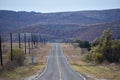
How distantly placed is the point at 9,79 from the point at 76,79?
8.36 m

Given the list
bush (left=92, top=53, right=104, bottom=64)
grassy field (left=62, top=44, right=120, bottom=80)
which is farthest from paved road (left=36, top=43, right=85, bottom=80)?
bush (left=92, top=53, right=104, bottom=64)

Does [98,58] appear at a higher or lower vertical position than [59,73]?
higher

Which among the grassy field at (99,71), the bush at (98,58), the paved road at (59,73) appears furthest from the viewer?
the bush at (98,58)

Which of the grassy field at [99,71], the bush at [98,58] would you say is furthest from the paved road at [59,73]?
the bush at [98,58]

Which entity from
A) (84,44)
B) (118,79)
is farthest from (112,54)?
(84,44)

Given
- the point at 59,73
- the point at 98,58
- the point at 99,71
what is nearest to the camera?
the point at 59,73

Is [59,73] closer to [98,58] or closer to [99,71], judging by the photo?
[99,71]

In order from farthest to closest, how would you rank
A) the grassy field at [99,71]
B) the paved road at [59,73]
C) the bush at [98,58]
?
1. the bush at [98,58]
2. the grassy field at [99,71]
3. the paved road at [59,73]

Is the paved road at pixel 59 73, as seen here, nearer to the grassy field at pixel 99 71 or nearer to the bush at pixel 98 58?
the grassy field at pixel 99 71

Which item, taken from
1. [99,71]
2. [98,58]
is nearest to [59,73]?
[99,71]

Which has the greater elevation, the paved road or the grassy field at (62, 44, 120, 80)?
the paved road

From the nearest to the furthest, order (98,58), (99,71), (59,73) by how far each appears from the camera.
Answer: (59,73) → (99,71) → (98,58)

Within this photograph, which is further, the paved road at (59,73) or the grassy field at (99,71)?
the grassy field at (99,71)

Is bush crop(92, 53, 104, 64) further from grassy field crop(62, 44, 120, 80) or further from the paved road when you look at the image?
the paved road
